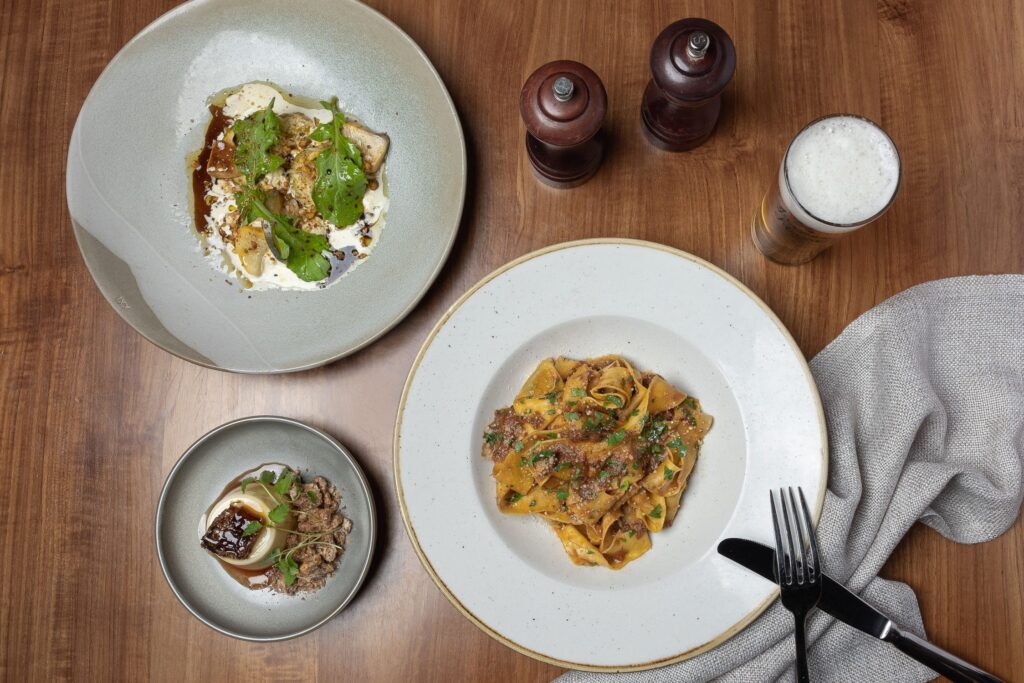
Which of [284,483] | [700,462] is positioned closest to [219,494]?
[284,483]

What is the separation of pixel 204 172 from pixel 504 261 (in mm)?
1006

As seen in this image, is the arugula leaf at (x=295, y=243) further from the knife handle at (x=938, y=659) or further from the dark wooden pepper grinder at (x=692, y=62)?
the knife handle at (x=938, y=659)

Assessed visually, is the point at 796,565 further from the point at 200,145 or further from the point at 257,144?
the point at 200,145

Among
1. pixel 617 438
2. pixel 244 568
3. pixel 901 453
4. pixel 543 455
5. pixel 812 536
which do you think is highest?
pixel 901 453

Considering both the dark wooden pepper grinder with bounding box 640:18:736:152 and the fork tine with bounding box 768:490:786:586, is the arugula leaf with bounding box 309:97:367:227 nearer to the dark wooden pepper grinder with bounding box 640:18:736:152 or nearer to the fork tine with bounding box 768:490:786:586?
the dark wooden pepper grinder with bounding box 640:18:736:152

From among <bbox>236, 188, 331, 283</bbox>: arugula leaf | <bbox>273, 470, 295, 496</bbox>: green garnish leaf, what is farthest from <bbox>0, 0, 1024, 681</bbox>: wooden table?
<bbox>236, 188, 331, 283</bbox>: arugula leaf

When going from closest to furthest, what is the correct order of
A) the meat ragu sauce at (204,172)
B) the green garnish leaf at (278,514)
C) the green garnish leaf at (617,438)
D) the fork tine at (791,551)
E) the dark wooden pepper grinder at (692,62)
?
1. the dark wooden pepper grinder at (692,62)
2. the fork tine at (791,551)
3. the green garnish leaf at (617,438)
4. the green garnish leaf at (278,514)
5. the meat ragu sauce at (204,172)

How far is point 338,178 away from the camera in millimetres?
2238

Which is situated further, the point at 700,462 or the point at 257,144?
the point at 257,144

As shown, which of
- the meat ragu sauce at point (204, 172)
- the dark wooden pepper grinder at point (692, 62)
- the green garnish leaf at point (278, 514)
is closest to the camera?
the dark wooden pepper grinder at point (692, 62)

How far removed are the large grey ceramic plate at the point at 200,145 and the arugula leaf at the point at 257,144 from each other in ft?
0.46

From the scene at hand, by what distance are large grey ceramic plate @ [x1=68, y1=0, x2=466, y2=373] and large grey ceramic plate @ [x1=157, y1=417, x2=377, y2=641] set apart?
0.26 meters

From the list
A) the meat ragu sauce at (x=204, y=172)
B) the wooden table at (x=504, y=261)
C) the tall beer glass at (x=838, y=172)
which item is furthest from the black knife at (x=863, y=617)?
the meat ragu sauce at (x=204, y=172)

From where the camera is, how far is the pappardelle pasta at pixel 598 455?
2055 mm
